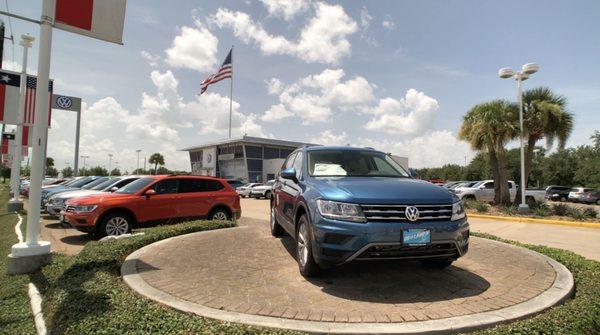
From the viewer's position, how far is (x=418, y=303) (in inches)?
145

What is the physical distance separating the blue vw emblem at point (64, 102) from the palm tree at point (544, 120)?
30654 millimetres

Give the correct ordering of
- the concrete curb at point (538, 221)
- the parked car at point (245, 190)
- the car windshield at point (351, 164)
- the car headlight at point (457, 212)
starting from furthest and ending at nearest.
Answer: the parked car at point (245, 190)
the concrete curb at point (538, 221)
the car windshield at point (351, 164)
the car headlight at point (457, 212)

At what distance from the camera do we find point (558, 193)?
38.8 m

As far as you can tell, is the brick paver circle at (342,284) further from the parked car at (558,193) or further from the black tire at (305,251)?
the parked car at (558,193)

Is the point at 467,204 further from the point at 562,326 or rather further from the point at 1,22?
the point at 1,22

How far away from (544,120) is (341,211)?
699 inches

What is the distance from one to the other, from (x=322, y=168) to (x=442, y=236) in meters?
1.97

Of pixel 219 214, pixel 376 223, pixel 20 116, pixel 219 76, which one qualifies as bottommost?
pixel 219 214

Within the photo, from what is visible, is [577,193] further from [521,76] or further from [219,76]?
[219,76]

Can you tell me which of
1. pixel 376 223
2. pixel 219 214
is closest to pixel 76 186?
pixel 219 214

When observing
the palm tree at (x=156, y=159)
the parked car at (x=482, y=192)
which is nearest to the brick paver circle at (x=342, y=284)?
the parked car at (x=482, y=192)

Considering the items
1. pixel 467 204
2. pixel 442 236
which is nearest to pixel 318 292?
pixel 442 236

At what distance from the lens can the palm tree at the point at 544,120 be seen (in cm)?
1767

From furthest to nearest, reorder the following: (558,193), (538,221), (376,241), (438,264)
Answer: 1. (558,193)
2. (538,221)
3. (438,264)
4. (376,241)
